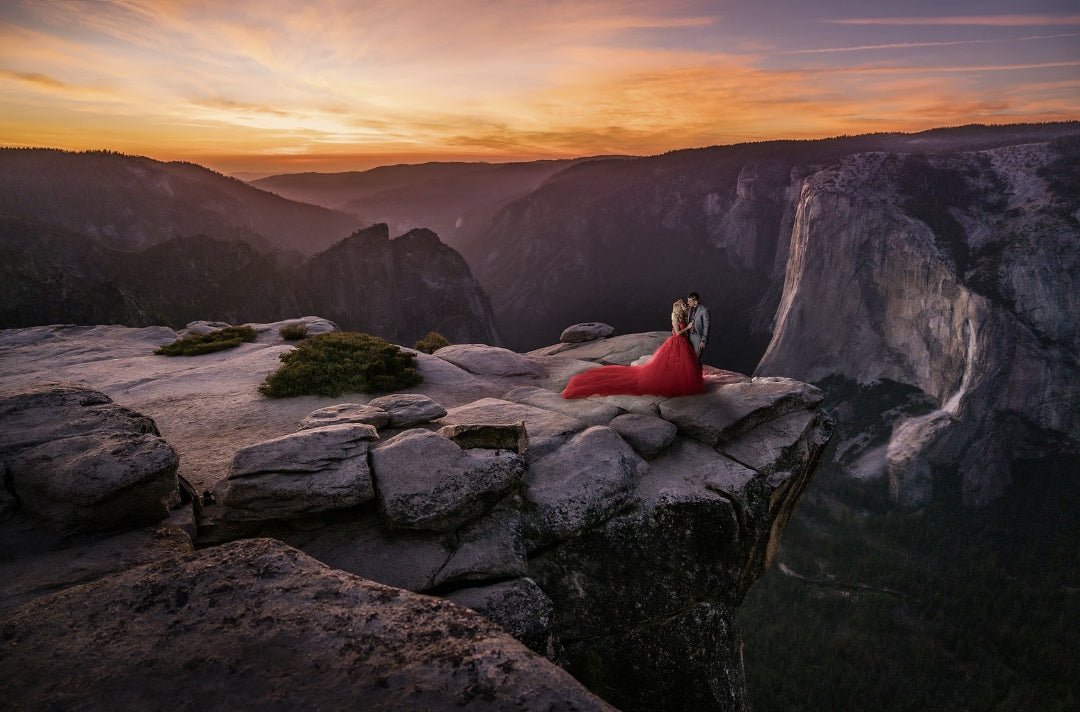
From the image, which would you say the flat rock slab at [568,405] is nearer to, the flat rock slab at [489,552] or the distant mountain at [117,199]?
the flat rock slab at [489,552]

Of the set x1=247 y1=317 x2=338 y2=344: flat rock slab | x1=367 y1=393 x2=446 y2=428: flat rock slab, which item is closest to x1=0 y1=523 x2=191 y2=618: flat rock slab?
x1=367 y1=393 x2=446 y2=428: flat rock slab

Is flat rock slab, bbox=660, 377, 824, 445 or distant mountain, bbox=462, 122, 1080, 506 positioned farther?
distant mountain, bbox=462, 122, 1080, 506

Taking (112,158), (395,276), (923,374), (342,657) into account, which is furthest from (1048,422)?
(112,158)

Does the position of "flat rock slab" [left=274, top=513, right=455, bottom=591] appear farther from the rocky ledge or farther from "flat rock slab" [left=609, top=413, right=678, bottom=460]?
"flat rock slab" [left=609, top=413, right=678, bottom=460]

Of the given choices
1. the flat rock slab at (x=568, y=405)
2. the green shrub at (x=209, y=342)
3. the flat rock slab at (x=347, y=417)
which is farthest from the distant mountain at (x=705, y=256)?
the flat rock slab at (x=347, y=417)

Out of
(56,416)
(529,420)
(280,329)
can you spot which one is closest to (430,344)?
(280,329)

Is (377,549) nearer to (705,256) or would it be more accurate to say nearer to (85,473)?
(85,473)
